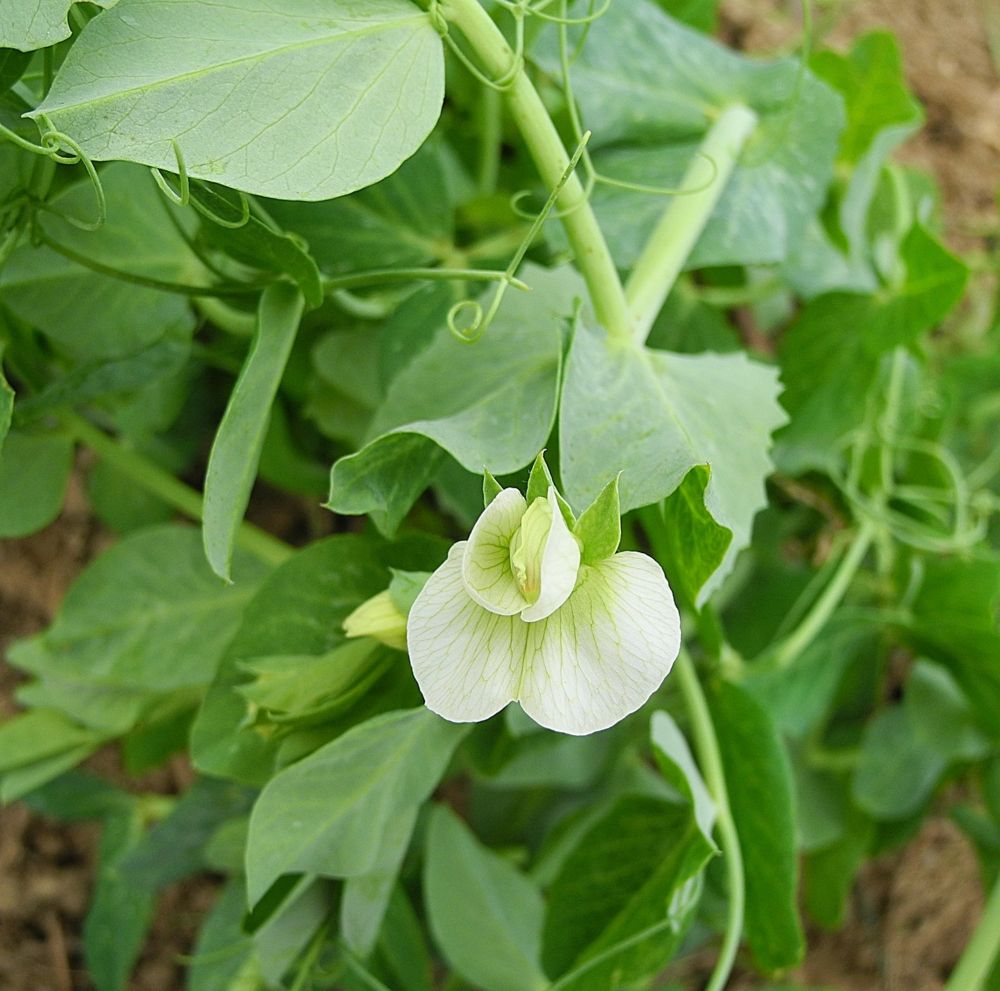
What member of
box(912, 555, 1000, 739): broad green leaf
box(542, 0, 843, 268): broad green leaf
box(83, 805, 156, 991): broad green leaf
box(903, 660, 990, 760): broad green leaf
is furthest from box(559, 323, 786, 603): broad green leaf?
box(83, 805, 156, 991): broad green leaf

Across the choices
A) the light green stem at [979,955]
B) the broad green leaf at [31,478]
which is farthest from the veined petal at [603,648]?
the light green stem at [979,955]

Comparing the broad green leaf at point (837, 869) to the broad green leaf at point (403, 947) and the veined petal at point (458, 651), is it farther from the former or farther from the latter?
the veined petal at point (458, 651)

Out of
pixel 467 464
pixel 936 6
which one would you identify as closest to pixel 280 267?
pixel 467 464

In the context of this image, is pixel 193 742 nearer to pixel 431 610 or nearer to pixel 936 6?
pixel 431 610

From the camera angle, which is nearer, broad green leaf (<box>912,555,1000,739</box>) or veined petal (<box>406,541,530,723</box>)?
veined petal (<box>406,541,530,723</box>)

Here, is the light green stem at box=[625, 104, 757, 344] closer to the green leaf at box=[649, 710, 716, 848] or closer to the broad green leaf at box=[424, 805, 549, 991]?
the green leaf at box=[649, 710, 716, 848]

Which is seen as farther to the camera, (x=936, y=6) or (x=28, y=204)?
(x=936, y=6)

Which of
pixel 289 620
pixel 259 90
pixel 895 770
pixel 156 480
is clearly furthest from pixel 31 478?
pixel 895 770

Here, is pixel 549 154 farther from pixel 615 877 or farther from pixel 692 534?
pixel 615 877
